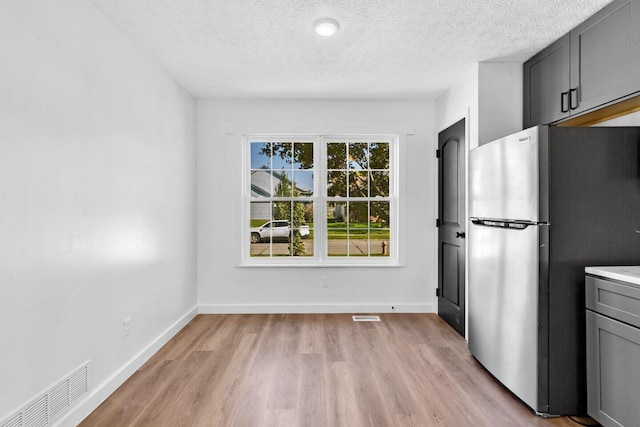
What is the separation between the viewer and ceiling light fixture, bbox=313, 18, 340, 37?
244cm

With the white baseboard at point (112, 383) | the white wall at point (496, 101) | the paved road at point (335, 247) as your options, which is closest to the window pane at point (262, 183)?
the paved road at point (335, 247)

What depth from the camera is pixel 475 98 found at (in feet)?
10.7

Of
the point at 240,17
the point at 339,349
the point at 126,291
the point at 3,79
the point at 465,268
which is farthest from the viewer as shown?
the point at 465,268

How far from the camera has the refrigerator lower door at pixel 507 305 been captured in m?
2.20

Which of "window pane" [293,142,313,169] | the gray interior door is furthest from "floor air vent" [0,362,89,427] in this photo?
Result: the gray interior door

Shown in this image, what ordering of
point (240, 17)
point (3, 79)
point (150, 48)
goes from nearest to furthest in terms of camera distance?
point (3, 79) < point (240, 17) < point (150, 48)

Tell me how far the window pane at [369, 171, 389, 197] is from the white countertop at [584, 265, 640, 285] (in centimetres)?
248

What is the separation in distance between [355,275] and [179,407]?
8.00 ft

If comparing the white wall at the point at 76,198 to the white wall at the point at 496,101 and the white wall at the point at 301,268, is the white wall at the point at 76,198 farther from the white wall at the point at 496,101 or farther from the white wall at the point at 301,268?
the white wall at the point at 496,101

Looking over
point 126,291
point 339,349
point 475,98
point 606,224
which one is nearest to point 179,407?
point 126,291

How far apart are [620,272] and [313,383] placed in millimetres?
1927

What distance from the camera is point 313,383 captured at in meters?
2.57

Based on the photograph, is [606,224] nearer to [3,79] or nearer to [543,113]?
[543,113]

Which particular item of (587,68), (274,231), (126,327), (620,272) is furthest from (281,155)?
(620,272)
